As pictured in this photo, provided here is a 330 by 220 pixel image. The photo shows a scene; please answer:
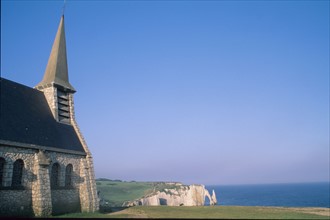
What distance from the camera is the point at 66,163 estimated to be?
24.0 metres

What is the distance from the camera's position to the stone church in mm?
19094

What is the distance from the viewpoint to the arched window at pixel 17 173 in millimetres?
19391

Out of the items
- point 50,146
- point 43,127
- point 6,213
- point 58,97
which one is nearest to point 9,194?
point 6,213


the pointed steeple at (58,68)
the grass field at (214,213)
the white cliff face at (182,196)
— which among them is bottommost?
the white cliff face at (182,196)

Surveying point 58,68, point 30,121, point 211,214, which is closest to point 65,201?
point 30,121

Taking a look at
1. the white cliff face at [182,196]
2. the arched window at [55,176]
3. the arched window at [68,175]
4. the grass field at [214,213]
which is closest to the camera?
the grass field at [214,213]

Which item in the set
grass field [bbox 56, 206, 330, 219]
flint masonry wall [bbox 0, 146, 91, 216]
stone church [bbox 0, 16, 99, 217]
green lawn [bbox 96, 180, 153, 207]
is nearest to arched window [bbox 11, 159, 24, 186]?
stone church [bbox 0, 16, 99, 217]

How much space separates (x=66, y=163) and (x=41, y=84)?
9097 mm

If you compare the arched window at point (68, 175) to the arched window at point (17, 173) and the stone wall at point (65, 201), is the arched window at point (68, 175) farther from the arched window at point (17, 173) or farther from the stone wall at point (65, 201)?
the arched window at point (17, 173)

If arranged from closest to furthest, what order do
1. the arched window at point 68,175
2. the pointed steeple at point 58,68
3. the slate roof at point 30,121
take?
the slate roof at point 30,121 → the arched window at point 68,175 → the pointed steeple at point 58,68

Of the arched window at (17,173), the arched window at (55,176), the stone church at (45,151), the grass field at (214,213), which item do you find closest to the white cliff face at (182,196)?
the grass field at (214,213)

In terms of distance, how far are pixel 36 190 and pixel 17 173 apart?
1808 mm

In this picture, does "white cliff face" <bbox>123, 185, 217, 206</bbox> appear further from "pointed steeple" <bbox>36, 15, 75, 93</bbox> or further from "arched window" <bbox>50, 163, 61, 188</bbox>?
"arched window" <bbox>50, 163, 61, 188</bbox>

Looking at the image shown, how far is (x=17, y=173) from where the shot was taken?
771 inches
